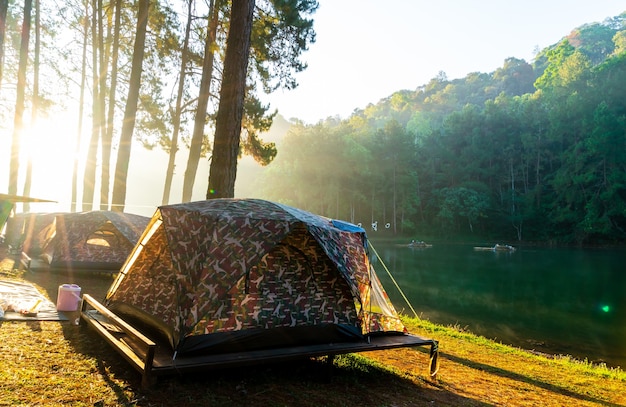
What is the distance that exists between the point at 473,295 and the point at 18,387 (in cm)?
1614

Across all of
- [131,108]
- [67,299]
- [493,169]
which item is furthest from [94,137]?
[493,169]

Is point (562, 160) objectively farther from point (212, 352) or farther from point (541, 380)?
point (212, 352)

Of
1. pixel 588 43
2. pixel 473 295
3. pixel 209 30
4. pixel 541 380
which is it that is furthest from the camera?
pixel 588 43

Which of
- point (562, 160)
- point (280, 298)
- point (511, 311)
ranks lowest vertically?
point (511, 311)

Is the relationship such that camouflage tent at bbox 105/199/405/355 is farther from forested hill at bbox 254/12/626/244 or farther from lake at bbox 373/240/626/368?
forested hill at bbox 254/12/626/244

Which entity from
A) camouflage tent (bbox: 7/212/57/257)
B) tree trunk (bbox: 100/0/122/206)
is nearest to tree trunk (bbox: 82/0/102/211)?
tree trunk (bbox: 100/0/122/206)

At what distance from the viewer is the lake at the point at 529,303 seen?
37.8 feet

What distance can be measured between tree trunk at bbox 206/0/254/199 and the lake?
26.1 feet

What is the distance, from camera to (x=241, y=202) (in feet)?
17.4

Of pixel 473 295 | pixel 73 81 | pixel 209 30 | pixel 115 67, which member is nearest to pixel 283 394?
pixel 209 30

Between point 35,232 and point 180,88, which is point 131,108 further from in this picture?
point 35,232

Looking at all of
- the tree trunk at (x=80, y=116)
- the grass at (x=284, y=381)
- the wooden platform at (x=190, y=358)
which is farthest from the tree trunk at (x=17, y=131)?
the wooden platform at (x=190, y=358)

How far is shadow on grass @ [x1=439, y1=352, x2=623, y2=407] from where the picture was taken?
606 cm

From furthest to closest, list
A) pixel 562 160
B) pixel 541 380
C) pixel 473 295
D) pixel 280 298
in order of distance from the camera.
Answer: pixel 562 160 → pixel 473 295 → pixel 541 380 → pixel 280 298
